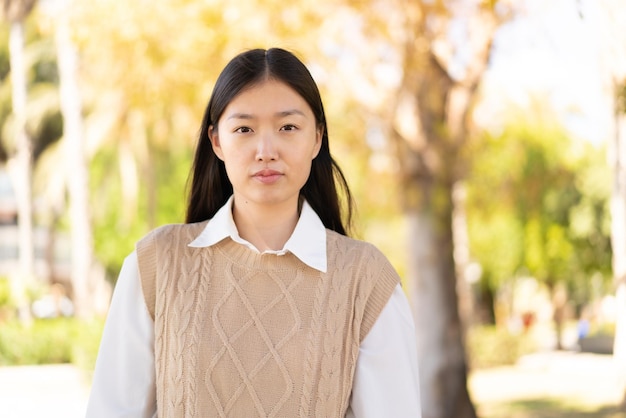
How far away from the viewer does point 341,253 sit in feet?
8.84

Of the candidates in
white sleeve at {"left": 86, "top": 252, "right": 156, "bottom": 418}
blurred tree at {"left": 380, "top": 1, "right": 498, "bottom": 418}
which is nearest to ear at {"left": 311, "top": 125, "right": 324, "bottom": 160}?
white sleeve at {"left": 86, "top": 252, "right": 156, "bottom": 418}

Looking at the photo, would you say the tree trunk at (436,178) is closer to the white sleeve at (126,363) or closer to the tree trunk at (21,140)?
the white sleeve at (126,363)

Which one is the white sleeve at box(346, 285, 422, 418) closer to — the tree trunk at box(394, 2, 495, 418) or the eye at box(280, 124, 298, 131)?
the eye at box(280, 124, 298, 131)

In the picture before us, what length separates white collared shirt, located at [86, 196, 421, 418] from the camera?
2.51m

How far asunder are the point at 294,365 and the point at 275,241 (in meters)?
0.35

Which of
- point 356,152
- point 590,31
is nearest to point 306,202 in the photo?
point 590,31

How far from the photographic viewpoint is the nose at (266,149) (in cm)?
247

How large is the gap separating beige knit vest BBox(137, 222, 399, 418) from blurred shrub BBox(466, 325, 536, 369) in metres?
23.2

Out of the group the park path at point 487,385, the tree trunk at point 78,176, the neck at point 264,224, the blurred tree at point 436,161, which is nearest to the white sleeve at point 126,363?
the neck at point 264,224

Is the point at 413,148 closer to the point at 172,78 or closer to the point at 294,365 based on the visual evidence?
the point at 172,78

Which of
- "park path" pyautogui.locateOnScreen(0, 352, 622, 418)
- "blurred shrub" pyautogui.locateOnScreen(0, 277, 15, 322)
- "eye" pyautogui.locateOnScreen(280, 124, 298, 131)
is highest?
"blurred shrub" pyautogui.locateOnScreen(0, 277, 15, 322)

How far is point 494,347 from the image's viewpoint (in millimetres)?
26062

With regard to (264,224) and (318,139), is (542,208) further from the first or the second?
(264,224)

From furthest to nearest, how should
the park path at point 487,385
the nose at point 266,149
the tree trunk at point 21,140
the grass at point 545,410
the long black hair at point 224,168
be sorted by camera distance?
1. the tree trunk at point 21,140
2. the park path at point 487,385
3. the grass at point 545,410
4. the long black hair at point 224,168
5. the nose at point 266,149
